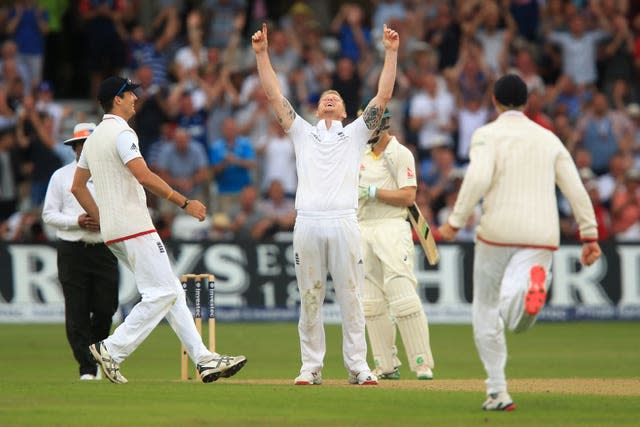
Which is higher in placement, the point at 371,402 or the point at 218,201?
the point at 218,201

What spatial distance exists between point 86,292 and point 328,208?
117 inches

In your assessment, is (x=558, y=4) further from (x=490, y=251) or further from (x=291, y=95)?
(x=490, y=251)

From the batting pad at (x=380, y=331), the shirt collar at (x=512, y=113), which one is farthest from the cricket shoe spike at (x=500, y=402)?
the batting pad at (x=380, y=331)

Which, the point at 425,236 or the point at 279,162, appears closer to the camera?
the point at 425,236

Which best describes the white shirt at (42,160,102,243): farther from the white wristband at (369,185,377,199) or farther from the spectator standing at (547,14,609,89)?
the spectator standing at (547,14,609,89)

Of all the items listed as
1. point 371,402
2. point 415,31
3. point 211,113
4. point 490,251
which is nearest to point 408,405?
point 371,402

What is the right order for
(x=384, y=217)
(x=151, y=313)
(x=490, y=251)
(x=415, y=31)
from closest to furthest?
(x=490, y=251)
(x=151, y=313)
(x=384, y=217)
(x=415, y=31)

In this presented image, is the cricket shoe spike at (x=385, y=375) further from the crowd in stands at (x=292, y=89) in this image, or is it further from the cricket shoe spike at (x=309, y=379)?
the crowd in stands at (x=292, y=89)

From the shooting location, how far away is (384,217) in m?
→ 13.8

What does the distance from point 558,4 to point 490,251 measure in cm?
1765

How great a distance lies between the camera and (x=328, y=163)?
12.0 meters

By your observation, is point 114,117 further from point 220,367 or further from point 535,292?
point 535,292

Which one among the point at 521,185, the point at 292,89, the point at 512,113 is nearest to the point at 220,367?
the point at 521,185

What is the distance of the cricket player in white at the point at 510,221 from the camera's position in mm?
9938
